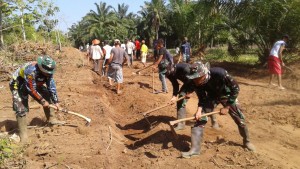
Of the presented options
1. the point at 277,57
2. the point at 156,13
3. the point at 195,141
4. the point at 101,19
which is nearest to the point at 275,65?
the point at 277,57

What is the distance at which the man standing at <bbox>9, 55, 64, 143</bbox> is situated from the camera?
552 cm

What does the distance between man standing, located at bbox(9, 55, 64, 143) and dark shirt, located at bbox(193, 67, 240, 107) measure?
256 cm

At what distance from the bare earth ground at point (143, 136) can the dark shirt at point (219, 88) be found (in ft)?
2.97

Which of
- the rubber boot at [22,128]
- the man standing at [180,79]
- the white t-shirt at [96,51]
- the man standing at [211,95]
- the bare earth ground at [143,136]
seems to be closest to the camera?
the man standing at [211,95]

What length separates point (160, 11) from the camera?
43344 millimetres

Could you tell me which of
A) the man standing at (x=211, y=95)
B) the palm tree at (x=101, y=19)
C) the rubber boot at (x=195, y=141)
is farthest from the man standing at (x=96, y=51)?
the palm tree at (x=101, y=19)

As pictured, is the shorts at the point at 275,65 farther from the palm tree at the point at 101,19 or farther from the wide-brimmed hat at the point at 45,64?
the palm tree at the point at 101,19

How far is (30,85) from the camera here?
18.5 feet

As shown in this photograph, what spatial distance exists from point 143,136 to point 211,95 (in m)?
2.16

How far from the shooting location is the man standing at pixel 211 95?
4.95m

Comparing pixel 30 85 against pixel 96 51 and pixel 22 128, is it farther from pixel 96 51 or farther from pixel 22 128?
pixel 96 51

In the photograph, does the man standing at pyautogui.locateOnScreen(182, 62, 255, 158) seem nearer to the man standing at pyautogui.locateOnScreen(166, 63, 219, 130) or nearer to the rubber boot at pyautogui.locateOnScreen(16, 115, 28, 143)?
the man standing at pyautogui.locateOnScreen(166, 63, 219, 130)

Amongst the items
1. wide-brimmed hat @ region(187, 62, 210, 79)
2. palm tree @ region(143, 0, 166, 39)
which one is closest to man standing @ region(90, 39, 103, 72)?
wide-brimmed hat @ region(187, 62, 210, 79)

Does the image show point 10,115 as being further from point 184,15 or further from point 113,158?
point 184,15
